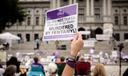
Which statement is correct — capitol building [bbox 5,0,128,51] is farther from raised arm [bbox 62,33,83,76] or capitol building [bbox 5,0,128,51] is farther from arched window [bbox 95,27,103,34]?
raised arm [bbox 62,33,83,76]

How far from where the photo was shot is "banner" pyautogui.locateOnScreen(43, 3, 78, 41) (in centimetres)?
716

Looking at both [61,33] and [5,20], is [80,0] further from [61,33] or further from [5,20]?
[61,33]

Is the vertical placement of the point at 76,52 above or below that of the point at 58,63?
above

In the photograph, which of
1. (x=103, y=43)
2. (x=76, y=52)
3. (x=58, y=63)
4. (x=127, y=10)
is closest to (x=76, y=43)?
(x=76, y=52)

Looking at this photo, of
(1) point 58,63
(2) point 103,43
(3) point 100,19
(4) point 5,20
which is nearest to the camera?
(1) point 58,63

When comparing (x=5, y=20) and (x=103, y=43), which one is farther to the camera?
(x=103, y=43)

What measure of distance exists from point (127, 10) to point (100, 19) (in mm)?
6475

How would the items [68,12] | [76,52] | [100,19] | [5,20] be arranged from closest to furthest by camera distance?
[76,52] < [68,12] < [5,20] < [100,19]

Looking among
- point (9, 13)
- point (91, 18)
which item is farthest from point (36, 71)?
point (91, 18)

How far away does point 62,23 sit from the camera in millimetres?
7965

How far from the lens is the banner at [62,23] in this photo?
716cm

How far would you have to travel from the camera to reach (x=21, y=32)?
236 ft

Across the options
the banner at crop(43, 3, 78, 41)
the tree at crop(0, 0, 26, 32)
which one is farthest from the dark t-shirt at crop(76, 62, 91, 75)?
the tree at crop(0, 0, 26, 32)

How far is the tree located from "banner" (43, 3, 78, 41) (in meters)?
31.6
